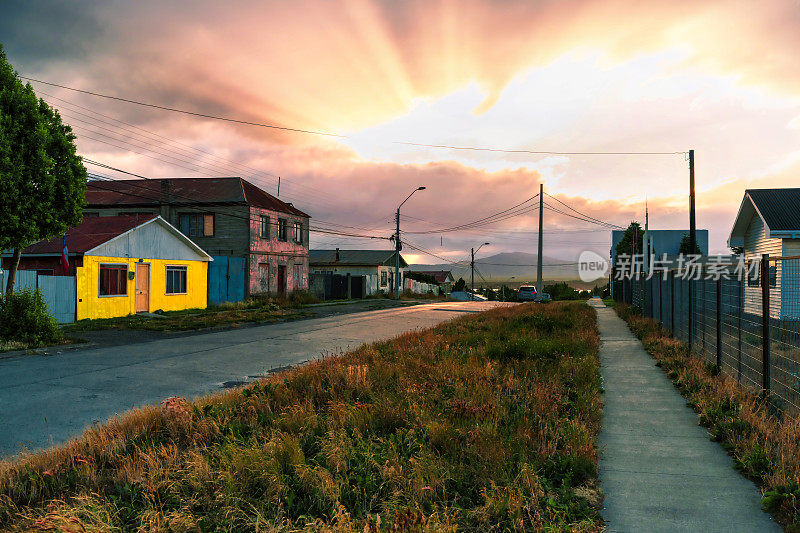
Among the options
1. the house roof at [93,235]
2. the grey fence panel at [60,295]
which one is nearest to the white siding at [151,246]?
the house roof at [93,235]

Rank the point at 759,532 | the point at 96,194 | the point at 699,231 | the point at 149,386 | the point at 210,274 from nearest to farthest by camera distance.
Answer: the point at 759,532
the point at 149,386
the point at 210,274
the point at 96,194
the point at 699,231

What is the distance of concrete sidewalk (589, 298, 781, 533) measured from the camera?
12.2ft

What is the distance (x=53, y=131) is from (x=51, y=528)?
14.9 m

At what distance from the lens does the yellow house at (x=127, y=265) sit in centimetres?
2055

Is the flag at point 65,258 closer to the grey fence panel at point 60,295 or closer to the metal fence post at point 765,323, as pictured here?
the grey fence panel at point 60,295

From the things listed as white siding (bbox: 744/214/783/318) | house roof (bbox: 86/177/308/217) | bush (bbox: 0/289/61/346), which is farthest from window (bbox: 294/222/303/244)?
white siding (bbox: 744/214/783/318)

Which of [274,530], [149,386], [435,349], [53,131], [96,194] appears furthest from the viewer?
[96,194]

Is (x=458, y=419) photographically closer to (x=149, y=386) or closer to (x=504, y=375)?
(x=504, y=375)

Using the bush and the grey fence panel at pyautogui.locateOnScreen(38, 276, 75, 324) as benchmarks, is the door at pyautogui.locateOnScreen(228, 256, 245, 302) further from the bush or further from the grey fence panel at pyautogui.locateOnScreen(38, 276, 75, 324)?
the bush

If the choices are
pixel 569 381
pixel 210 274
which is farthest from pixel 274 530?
pixel 210 274

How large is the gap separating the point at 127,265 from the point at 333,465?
2257 centimetres

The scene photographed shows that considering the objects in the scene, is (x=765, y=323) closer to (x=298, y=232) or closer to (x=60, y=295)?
(x=60, y=295)

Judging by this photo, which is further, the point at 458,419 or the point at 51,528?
the point at 458,419

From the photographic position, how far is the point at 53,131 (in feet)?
47.3
